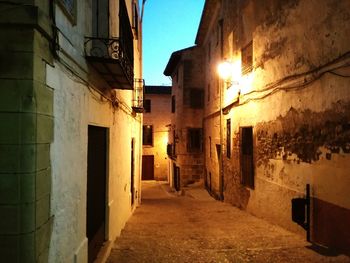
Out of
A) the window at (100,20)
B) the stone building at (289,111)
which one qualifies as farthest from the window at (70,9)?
the stone building at (289,111)

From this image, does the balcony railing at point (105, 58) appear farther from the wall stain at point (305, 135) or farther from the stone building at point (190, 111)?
the stone building at point (190, 111)

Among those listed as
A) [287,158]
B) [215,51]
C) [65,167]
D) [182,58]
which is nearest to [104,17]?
[65,167]

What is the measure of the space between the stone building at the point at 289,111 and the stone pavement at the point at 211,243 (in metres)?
0.44

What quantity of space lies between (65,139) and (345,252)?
4388mm

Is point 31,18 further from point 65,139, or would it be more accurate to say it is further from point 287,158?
point 287,158

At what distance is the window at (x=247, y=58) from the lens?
355 inches

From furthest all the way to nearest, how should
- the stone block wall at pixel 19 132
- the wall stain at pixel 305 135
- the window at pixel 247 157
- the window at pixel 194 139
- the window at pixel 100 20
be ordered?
the window at pixel 194 139 < the window at pixel 247 157 < the window at pixel 100 20 < the wall stain at pixel 305 135 < the stone block wall at pixel 19 132

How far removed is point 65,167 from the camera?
3420 millimetres

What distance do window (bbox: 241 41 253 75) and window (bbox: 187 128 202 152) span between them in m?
9.93

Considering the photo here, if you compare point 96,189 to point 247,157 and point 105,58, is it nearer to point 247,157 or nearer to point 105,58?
point 105,58

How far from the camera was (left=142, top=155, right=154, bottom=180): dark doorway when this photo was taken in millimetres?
27797

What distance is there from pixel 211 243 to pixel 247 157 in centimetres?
406

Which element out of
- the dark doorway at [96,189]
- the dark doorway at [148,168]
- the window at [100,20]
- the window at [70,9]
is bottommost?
the dark doorway at [148,168]

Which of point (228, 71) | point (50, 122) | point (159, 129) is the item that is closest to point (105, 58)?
point (50, 122)
